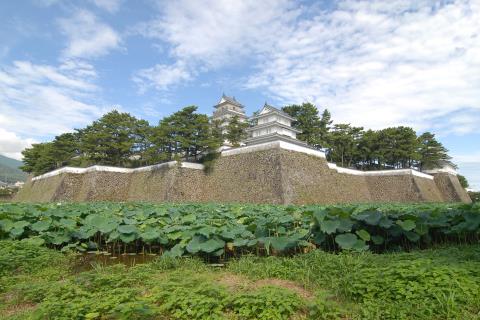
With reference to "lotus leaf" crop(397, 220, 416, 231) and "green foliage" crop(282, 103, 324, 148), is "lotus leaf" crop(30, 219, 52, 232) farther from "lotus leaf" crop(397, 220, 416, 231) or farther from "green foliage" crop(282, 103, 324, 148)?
"green foliage" crop(282, 103, 324, 148)

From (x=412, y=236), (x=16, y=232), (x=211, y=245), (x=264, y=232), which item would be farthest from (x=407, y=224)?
(x=16, y=232)

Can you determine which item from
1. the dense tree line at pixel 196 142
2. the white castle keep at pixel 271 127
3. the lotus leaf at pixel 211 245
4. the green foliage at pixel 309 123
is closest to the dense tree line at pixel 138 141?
the dense tree line at pixel 196 142

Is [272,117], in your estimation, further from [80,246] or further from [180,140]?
[80,246]

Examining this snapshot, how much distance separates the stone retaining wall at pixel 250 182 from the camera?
18875 millimetres

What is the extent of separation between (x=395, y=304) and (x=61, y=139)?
34.8 m

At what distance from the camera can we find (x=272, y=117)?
1010 inches

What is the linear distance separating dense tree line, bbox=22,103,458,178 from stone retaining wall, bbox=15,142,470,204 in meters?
1.75

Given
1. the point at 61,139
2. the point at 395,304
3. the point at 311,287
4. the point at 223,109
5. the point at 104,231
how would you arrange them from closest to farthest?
1. the point at 395,304
2. the point at 311,287
3. the point at 104,231
4. the point at 61,139
5. the point at 223,109

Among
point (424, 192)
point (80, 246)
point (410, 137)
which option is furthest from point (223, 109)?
point (80, 246)

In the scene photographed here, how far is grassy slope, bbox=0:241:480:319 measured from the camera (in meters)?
2.37

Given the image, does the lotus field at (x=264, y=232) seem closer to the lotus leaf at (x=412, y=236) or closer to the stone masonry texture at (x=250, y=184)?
the lotus leaf at (x=412, y=236)

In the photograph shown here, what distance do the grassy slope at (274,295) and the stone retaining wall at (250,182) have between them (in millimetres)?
14164

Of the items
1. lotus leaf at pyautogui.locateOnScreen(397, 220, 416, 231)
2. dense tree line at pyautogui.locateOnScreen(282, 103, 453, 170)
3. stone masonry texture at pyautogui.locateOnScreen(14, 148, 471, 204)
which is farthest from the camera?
dense tree line at pyautogui.locateOnScreen(282, 103, 453, 170)

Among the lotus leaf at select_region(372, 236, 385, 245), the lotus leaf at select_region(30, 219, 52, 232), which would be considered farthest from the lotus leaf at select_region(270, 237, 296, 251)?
the lotus leaf at select_region(30, 219, 52, 232)
